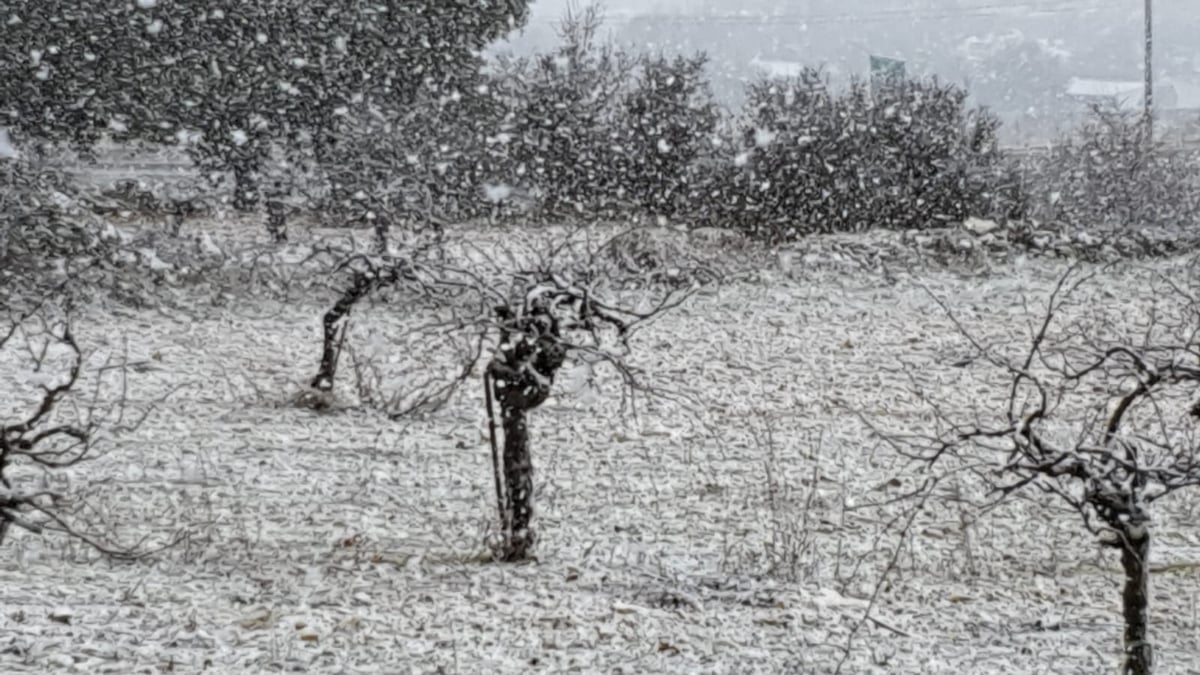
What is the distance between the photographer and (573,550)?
6.55m

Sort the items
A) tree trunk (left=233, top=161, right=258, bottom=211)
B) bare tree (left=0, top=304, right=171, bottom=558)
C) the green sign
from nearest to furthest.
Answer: bare tree (left=0, top=304, right=171, bottom=558), tree trunk (left=233, top=161, right=258, bottom=211), the green sign

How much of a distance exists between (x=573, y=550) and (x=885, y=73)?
1552cm

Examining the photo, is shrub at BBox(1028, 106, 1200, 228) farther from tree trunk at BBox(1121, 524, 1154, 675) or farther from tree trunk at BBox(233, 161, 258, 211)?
tree trunk at BBox(1121, 524, 1154, 675)

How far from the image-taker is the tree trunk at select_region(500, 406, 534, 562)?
6.17 meters

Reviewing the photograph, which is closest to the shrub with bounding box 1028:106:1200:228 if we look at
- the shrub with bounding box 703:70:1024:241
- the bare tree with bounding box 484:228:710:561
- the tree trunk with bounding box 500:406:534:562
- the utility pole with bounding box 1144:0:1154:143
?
the utility pole with bounding box 1144:0:1154:143

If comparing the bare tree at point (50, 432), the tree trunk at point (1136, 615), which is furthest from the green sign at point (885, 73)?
the tree trunk at point (1136, 615)

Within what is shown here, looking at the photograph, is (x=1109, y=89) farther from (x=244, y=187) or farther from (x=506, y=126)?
(x=244, y=187)

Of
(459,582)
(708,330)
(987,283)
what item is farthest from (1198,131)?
(459,582)

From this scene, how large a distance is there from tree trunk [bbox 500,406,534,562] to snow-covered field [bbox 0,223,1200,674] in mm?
147

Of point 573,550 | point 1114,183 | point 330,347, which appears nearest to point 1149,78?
point 1114,183

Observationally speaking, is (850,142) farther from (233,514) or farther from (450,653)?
(450,653)

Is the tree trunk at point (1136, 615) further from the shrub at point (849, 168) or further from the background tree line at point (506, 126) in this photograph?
the shrub at point (849, 168)

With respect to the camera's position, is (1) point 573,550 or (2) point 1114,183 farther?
(2) point 1114,183

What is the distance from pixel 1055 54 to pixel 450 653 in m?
40.1
